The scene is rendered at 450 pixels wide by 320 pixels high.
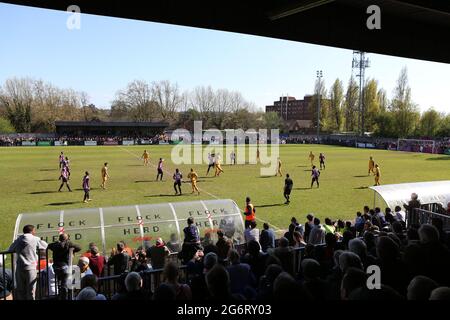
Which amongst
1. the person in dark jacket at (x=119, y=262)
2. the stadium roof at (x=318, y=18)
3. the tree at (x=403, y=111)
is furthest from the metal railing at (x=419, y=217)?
the tree at (x=403, y=111)

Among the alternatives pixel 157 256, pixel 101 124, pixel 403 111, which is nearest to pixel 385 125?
pixel 403 111

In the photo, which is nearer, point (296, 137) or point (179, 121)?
point (296, 137)

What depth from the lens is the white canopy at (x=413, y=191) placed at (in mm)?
13633

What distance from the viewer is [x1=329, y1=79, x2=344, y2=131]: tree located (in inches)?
3873

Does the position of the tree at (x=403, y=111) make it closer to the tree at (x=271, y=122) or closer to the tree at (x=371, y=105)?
the tree at (x=371, y=105)

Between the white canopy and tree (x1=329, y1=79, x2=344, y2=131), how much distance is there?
3452 inches

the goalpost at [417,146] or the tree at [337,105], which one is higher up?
the tree at [337,105]

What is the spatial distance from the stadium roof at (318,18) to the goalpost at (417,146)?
5359cm

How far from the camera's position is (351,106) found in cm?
9425

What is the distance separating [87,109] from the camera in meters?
114
